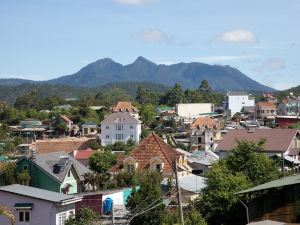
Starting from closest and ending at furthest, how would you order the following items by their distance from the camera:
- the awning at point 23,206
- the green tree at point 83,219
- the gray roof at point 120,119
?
the green tree at point 83,219, the awning at point 23,206, the gray roof at point 120,119

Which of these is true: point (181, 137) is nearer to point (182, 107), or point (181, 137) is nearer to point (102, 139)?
point (102, 139)

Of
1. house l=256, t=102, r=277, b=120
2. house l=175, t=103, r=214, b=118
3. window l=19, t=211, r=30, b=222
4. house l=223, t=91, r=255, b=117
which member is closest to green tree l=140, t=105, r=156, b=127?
house l=175, t=103, r=214, b=118

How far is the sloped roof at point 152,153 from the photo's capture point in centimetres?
3659

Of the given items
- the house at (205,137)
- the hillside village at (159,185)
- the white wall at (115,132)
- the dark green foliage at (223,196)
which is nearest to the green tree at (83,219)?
the hillside village at (159,185)

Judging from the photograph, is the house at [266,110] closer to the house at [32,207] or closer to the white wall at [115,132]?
the white wall at [115,132]

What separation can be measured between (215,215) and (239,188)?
4.66 feet

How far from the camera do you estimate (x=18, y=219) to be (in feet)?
76.2

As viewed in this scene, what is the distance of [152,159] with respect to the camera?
120 ft

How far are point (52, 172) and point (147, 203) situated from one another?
8043 mm

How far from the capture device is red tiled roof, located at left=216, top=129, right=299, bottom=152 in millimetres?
45188

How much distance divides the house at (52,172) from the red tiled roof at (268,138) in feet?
51.9

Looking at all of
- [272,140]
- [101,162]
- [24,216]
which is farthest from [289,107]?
[24,216]

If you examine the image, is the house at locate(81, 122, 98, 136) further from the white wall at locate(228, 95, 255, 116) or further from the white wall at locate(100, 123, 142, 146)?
Result: the white wall at locate(228, 95, 255, 116)

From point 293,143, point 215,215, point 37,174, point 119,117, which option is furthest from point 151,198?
point 119,117
